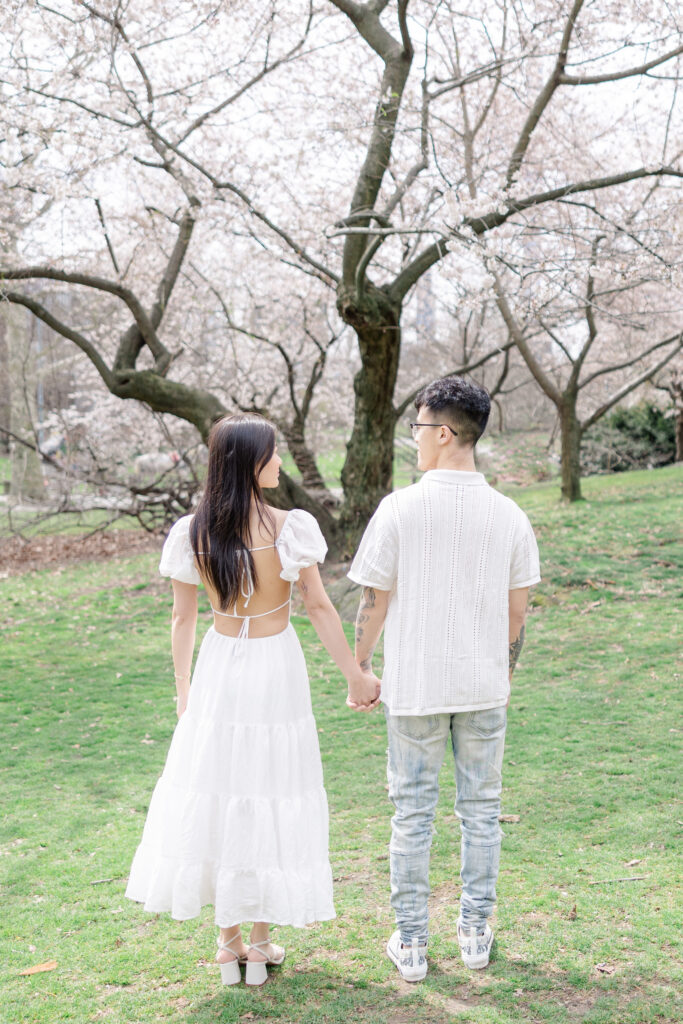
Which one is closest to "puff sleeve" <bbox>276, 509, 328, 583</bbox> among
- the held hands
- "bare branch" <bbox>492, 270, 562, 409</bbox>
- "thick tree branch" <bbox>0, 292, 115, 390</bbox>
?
the held hands

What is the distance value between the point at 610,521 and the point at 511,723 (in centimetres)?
641

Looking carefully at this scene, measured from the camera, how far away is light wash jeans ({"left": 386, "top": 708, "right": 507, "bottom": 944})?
8.04ft

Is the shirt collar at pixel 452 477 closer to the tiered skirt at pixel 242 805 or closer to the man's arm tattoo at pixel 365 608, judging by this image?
the man's arm tattoo at pixel 365 608

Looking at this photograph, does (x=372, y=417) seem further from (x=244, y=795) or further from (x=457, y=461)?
(x=244, y=795)

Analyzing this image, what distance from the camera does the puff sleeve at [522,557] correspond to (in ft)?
8.16

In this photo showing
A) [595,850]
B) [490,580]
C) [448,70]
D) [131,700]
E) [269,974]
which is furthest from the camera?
[448,70]

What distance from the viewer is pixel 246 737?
249cm

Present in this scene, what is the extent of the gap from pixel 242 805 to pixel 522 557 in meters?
1.08

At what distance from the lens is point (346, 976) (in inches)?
102

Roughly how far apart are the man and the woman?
0.18 metres

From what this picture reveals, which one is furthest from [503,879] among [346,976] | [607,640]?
[607,640]

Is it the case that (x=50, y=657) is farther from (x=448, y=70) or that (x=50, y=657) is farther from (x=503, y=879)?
(x=448, y=70)

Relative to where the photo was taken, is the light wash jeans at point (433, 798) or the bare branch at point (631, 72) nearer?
the light wash jeans at point (433, 798)

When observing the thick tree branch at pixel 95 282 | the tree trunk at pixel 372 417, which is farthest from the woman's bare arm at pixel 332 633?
the thick tree branch at pixel 95 282
